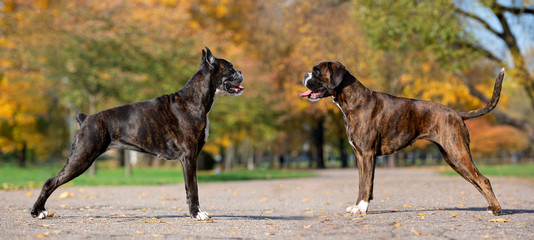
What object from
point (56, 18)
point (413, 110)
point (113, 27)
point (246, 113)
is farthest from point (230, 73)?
point (246, 113)

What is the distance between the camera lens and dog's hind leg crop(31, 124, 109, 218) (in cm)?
669

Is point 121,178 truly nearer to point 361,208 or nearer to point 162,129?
point 162,129

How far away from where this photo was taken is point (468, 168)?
278 inches

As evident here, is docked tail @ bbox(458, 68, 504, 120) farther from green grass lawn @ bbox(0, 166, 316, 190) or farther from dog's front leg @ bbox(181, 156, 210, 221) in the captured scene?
green grass lawn @ bbox(0, 166, 316, 190)

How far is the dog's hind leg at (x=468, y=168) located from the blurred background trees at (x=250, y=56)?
11.8 meters

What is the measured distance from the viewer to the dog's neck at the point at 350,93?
7.40 m

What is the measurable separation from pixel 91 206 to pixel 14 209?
1239 millimetres

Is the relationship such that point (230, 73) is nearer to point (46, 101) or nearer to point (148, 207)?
point (148, 207)

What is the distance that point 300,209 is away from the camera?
8898mm

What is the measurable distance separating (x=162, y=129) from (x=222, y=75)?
1066 mm

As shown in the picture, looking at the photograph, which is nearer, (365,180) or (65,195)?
(365,180)

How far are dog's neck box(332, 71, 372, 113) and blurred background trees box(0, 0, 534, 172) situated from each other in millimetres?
11712

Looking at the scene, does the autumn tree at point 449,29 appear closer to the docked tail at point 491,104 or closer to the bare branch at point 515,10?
the bare branch at point 515,10

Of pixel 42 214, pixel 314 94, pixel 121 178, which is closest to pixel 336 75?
pixel 314 94
